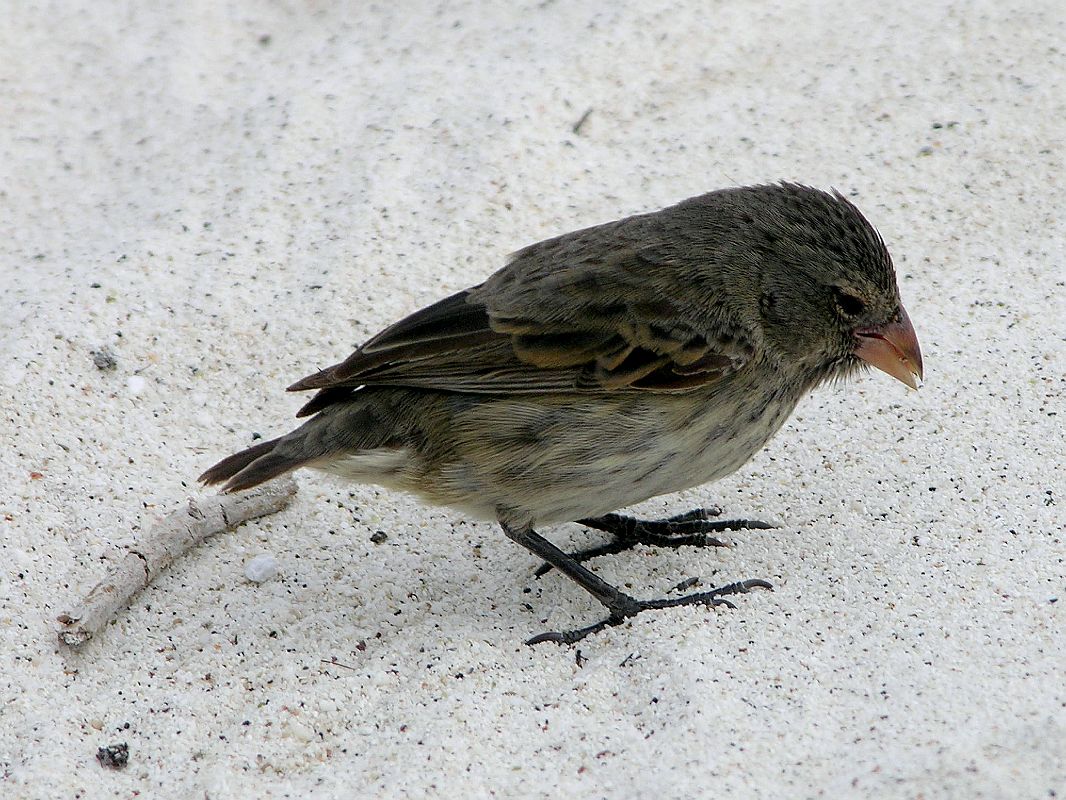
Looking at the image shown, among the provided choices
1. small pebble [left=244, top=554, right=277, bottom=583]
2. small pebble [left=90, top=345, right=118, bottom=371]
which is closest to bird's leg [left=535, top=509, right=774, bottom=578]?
small pebble [left=244, top=554, right=277, bottom=583]

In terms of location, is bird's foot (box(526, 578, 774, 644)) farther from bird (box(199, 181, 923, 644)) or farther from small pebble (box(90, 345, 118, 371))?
small pebble (box(90, 345, 118, 371))

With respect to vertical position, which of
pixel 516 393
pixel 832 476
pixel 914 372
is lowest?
pixel 832 476

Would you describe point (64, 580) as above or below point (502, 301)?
below

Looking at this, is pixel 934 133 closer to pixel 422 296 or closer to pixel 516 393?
pixel 422 296

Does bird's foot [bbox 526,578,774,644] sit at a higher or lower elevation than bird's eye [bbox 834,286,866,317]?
lower

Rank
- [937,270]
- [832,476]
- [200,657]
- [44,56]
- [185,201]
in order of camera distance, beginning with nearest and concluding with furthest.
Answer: [200,657], [832,476], [937,270], [185,201], [44,56]

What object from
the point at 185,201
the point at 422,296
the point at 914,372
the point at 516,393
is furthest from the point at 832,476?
the point at 185,201

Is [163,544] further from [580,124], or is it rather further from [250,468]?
[580,124]
